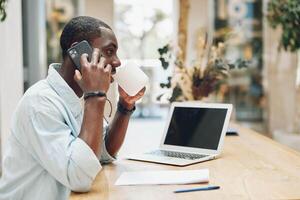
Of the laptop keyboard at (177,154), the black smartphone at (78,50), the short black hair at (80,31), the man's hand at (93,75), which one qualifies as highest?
the short black hair at (80,31)

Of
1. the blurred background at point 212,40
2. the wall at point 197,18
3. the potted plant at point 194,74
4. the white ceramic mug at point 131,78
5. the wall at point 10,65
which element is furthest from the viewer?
the wall at point 197,18

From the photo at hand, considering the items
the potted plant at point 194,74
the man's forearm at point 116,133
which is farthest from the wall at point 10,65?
the man's forearm at point 116,133

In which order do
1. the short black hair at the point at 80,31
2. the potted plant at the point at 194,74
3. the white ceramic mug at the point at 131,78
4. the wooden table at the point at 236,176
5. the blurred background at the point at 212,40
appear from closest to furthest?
the wooden table at the point at 236,176 → the short black hair at the point at 80,31 → the white ceramic mug at the point at 131,78 → the potted plant at the point at 194,74 → the blurred background at the point at 212,40

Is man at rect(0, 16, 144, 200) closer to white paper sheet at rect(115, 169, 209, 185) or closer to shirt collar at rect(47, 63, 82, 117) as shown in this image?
shirt collar at rect(47, 63, 82, 117)

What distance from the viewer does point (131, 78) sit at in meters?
1.50

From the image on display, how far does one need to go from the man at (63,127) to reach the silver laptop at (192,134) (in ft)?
1.35

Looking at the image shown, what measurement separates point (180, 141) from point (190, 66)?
0.85m

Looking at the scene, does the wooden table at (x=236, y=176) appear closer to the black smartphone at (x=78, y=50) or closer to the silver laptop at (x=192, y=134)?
the silver laptop at (x=192, y=134)

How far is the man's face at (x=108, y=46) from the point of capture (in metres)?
1.26

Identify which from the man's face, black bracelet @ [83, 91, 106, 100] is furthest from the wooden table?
the man's face

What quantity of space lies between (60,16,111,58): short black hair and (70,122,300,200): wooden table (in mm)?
430

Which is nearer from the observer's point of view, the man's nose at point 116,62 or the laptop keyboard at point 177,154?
the man's nose at point 116,62

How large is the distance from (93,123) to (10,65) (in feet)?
6.07

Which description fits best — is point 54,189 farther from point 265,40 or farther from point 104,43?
point 265,40
